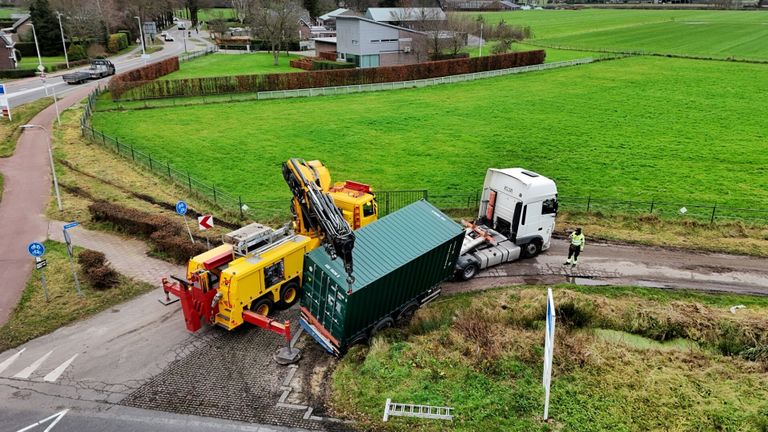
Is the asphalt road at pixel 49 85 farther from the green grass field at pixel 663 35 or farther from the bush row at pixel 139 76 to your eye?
the green grass field at pixel 663 35

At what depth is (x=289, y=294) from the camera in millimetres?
18266

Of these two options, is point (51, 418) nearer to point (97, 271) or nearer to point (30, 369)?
point (30, 369)

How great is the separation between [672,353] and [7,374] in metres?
19.4

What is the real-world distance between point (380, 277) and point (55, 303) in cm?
1242

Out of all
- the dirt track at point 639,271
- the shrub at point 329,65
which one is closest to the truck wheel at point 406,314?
the dirt track at point 639,271

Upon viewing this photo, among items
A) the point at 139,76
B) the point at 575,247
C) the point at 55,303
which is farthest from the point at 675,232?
the point at 139,76

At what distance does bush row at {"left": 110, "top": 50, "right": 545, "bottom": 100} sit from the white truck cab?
41262 mm

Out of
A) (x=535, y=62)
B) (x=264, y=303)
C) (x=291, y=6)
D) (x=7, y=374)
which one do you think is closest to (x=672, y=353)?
(x=264, y=303)

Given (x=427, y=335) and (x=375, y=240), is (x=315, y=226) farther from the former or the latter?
(x=427, y=335)

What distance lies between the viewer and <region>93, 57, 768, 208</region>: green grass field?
29609 mm

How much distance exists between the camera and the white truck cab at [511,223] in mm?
20141

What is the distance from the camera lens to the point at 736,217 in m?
24.8

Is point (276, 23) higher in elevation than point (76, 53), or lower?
higher

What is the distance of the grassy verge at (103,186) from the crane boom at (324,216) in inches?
315
